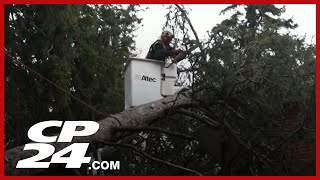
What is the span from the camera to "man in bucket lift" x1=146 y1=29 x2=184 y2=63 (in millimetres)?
5530

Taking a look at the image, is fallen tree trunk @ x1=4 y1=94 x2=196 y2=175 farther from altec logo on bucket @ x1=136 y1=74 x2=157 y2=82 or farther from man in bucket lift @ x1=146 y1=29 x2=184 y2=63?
man in bucket lift @ x1=146 y1=29 x2=184 y2=63

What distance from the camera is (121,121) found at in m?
5.35

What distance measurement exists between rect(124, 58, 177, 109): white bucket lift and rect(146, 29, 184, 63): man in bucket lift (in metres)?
0.10

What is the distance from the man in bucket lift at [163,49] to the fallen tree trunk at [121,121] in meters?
0.50

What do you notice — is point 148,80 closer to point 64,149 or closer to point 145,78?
point 145,78

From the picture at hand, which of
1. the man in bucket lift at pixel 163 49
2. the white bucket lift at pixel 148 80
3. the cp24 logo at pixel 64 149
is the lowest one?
the cp24 logo at pixel 64 149

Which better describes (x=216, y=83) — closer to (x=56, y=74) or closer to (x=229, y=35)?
(x=229, y=35)

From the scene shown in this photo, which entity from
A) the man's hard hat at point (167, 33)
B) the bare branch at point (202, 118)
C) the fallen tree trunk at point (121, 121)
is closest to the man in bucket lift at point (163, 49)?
the man's hard hat at point (167, 33)

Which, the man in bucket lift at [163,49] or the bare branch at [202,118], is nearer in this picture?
the bare branch at [202,118]

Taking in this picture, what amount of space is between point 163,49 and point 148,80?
438mm

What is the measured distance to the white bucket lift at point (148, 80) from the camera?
5.88 metres

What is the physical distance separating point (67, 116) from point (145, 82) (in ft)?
7.64

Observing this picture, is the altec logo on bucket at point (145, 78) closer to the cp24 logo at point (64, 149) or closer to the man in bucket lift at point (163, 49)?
the man in bucket lift at point (163, 49)

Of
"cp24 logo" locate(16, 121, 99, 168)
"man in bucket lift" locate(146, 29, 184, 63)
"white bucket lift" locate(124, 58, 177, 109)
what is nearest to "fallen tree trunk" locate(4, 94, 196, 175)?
"cp24 logo" locate(16, 121, 99, 168)
